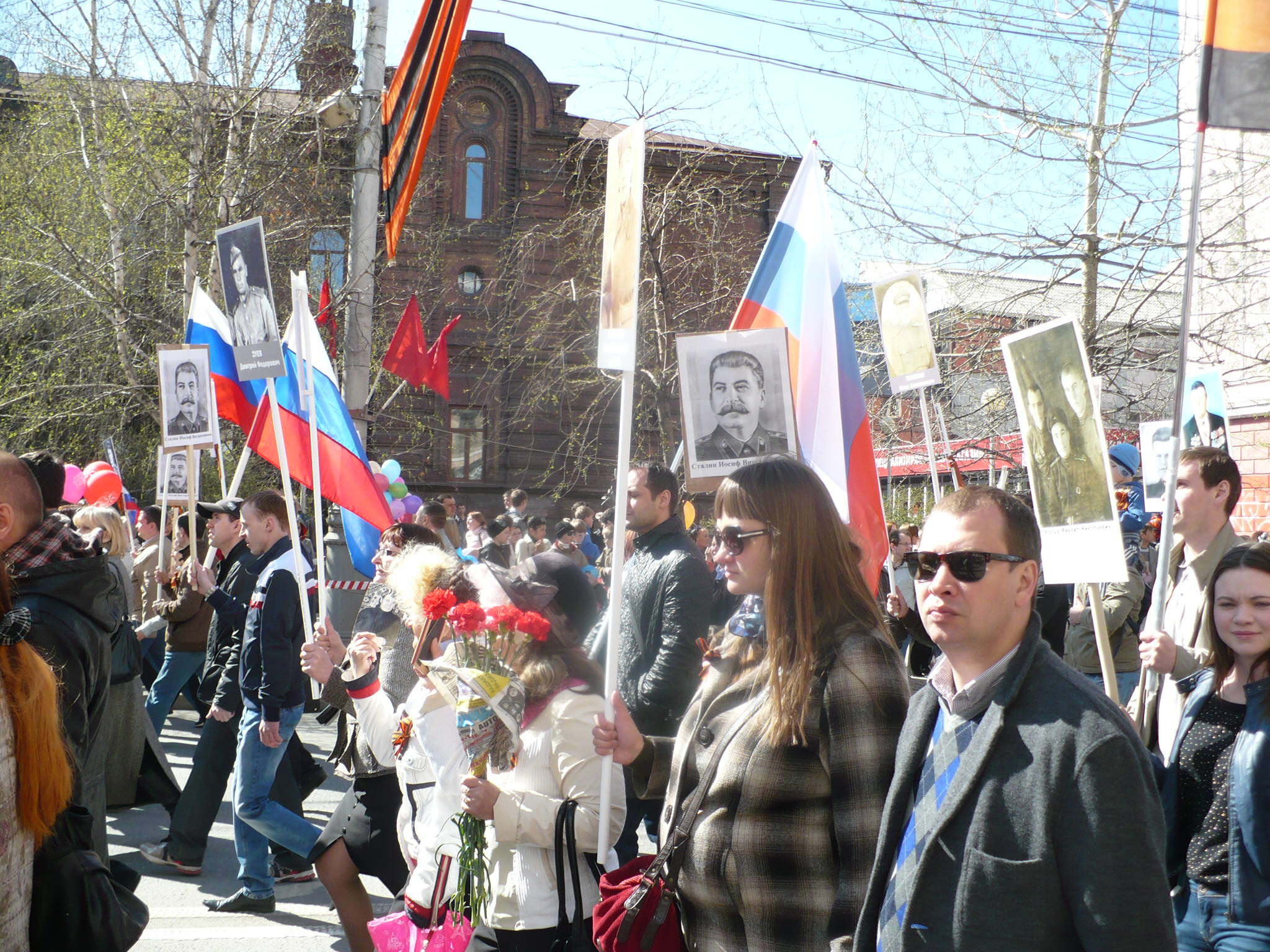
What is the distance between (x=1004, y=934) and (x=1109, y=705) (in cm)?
40

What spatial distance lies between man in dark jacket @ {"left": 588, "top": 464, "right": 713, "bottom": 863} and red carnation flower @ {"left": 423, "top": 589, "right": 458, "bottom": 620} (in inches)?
48.7

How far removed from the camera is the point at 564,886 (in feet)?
10.8

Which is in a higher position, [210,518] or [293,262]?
[293,262]

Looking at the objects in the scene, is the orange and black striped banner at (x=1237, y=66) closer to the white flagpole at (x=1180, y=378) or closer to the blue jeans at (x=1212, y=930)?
the white flagpole at (x=1180, y=378)

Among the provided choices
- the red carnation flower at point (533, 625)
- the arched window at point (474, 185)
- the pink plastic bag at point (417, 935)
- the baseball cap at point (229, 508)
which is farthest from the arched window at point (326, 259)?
the red carnation flower at point (533, 625)

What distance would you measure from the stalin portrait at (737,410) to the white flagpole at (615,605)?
190 cm

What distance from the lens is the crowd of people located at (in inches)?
75.1

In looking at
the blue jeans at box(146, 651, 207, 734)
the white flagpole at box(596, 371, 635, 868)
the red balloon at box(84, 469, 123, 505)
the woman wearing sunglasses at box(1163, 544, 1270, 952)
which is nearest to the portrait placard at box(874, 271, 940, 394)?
the woman wearing sunglasses at box(1163, 544, 1270, 952)

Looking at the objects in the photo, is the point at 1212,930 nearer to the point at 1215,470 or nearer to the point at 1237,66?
the point at 1215,470

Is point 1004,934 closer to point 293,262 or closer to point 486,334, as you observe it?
point 293,262

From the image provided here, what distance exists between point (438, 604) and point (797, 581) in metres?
1.32

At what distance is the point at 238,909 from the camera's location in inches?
224

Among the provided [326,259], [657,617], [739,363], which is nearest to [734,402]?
[739,363]

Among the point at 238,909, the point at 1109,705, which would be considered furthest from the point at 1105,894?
the point at 238,909
